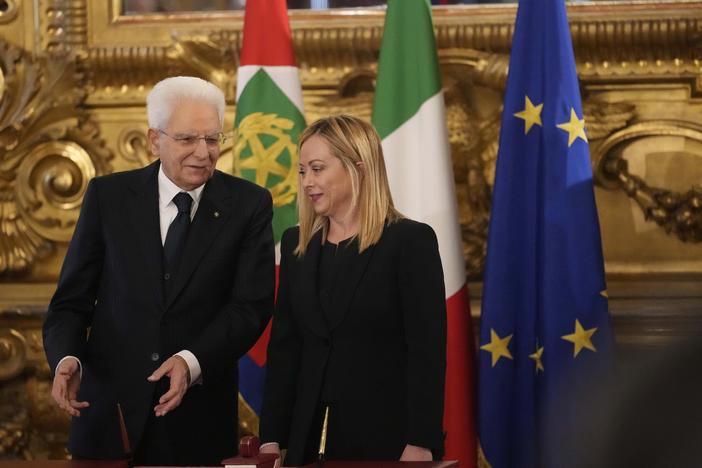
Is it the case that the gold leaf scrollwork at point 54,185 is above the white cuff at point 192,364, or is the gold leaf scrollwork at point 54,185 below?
above

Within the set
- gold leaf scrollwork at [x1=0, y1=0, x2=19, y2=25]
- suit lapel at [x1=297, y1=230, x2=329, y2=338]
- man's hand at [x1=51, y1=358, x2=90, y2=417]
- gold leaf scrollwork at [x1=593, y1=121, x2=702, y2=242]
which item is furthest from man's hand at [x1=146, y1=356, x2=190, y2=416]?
gold leaf scrollwork at [x1=0, y1=0, x2=19, y2=25]

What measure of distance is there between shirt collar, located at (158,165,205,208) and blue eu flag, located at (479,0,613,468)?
1.26 metres

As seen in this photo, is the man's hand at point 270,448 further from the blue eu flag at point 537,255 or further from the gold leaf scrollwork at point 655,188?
the gold leaf scrollwork at point 655,188

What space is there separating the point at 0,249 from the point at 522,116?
210cm

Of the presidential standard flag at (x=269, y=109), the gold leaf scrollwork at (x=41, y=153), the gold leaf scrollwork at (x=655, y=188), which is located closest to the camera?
the presidential standard flag at (x=269, y=109)

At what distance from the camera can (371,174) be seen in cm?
229

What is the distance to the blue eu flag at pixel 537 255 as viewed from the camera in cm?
325

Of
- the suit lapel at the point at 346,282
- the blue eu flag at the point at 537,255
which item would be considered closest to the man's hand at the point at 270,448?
the suit lapel at the point at 346,282

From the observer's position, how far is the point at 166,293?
2.34 metres

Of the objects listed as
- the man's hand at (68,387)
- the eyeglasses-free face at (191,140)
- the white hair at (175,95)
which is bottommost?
the man's hand at (68,387)

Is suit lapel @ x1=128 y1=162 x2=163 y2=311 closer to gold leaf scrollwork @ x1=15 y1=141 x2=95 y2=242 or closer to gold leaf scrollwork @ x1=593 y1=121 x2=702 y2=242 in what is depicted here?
gold leaf scrollwork @ x1=15 y1=141 x2=95 y2=242

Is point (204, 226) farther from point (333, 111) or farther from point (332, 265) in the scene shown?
point (333, 111)

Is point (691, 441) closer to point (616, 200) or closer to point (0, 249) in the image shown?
point (616, 200)

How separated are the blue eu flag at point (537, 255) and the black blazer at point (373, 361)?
1.11 metres
